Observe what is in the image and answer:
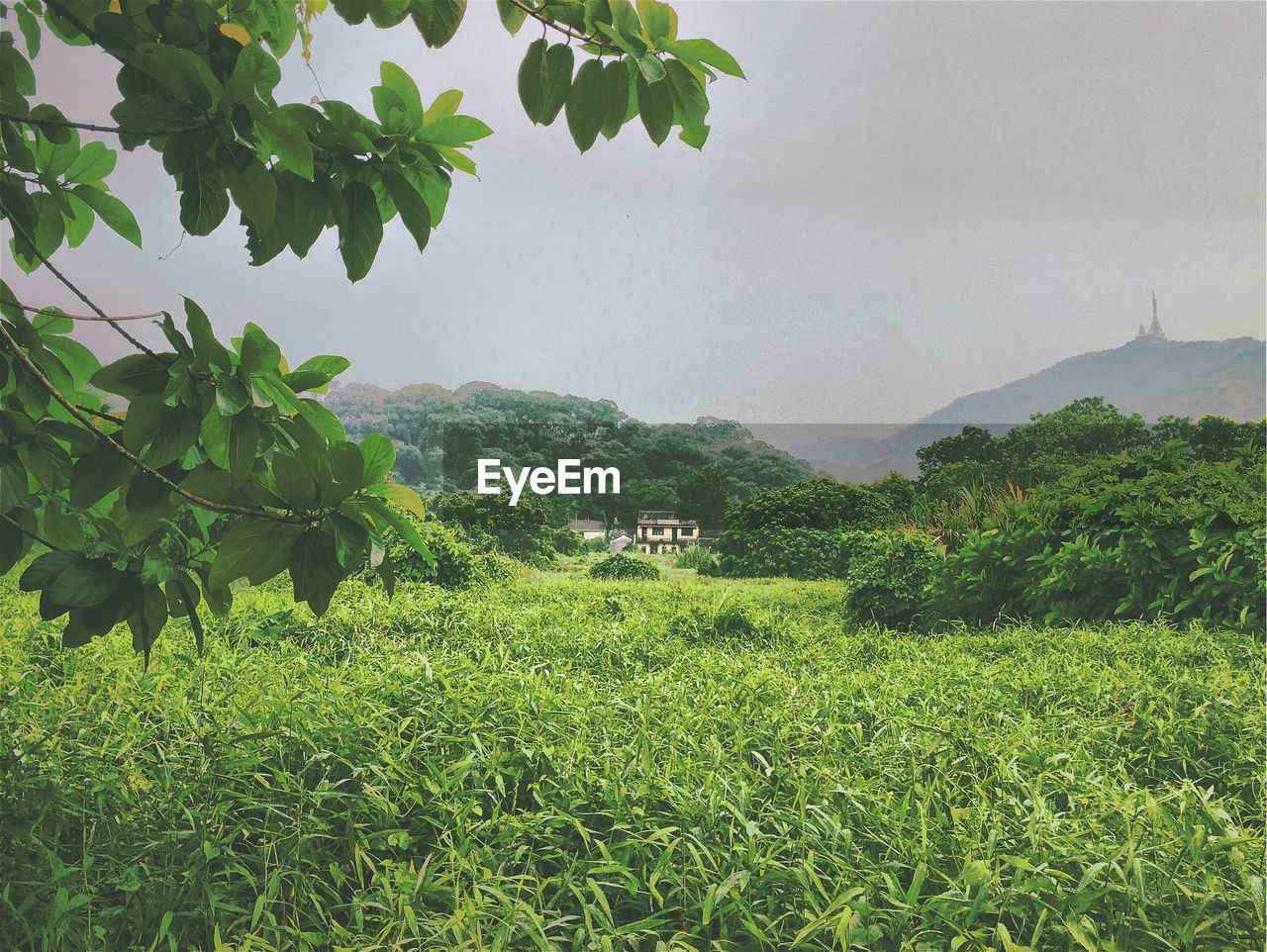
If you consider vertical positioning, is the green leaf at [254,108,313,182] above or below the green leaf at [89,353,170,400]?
above

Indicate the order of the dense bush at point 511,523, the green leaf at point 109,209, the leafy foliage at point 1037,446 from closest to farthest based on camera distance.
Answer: the green leaf at point 109,209, the leafy foliage at point 1037,446, the dense bush at point 511,523

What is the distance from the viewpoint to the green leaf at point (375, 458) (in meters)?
0.69

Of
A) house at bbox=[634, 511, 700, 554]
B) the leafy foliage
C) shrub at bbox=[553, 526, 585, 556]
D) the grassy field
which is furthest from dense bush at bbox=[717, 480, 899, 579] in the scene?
the grassy field

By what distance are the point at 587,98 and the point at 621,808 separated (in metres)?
1.07

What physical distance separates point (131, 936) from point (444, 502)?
18.5 ft

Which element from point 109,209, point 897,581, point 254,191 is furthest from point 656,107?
point 897,581

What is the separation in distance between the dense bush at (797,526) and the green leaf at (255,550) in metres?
5.88

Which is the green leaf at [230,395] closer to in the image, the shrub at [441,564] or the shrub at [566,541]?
the shrub at [441,564]

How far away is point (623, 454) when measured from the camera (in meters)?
6.45

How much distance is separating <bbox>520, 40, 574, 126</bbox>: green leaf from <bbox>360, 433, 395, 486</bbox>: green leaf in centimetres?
31

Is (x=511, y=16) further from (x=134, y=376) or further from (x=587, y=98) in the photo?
(x=134, y=376)

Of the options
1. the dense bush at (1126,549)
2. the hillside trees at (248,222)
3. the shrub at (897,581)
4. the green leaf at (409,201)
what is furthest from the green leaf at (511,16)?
the shrub at (897,581)

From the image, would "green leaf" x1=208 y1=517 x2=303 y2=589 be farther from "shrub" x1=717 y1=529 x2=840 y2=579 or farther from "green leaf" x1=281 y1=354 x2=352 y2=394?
"shrub" x1=717 y1=529 x2=840 y2=579

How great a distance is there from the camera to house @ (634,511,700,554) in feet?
21.0
